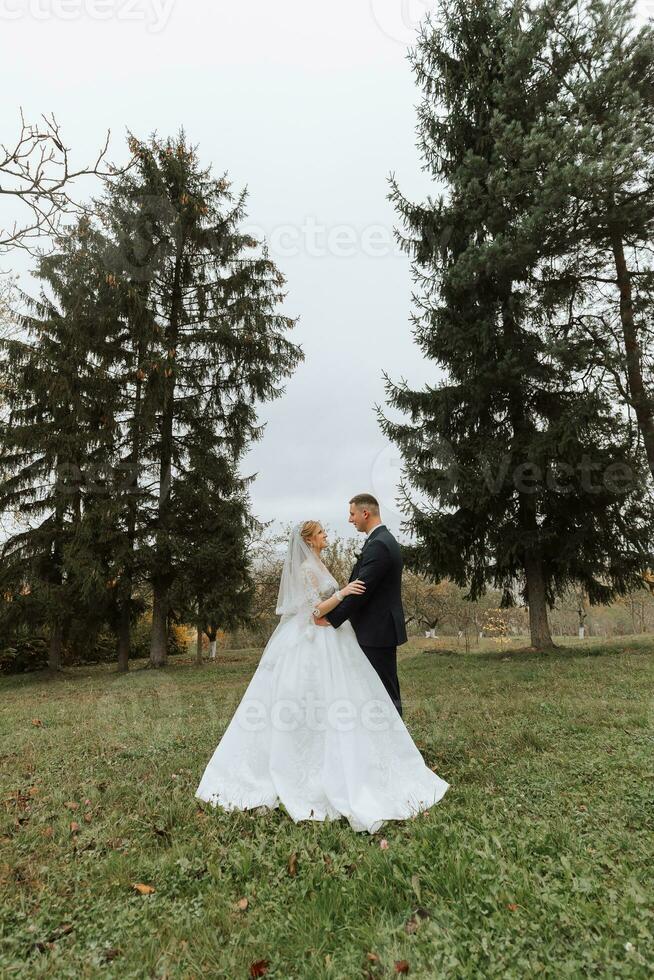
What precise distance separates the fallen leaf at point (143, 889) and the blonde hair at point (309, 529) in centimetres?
273

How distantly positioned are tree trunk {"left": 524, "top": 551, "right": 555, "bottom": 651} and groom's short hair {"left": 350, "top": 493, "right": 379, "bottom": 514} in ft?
36.5

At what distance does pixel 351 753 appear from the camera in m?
4.39

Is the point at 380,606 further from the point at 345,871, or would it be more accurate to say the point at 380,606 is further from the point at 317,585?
the point at 345,871

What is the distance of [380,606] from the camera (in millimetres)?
5125

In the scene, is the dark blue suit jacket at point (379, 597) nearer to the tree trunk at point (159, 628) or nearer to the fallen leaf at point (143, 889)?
the fallen leaf at point (143, 889)

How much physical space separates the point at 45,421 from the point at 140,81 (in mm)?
14787

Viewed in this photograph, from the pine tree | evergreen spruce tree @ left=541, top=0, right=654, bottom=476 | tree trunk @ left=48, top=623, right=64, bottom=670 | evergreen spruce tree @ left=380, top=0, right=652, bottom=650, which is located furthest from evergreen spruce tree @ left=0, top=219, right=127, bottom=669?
evergreen spruce tree @ left=541, top=0, right=654, bottom=476

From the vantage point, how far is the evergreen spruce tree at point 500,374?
A: 1405 cm

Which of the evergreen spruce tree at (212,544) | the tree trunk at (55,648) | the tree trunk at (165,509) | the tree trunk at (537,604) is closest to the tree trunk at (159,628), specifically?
the tree trunk at (165,509)

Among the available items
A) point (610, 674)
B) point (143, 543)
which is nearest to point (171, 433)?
point (143, 543)

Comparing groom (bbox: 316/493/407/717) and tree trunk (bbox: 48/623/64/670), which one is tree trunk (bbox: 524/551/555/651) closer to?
groom (bbox: 316/493/407/717)

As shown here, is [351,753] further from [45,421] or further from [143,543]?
[45,421]

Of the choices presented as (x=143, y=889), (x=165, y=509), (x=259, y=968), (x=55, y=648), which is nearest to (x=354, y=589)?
(x=143, y=889)

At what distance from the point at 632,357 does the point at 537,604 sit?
6598 mm
